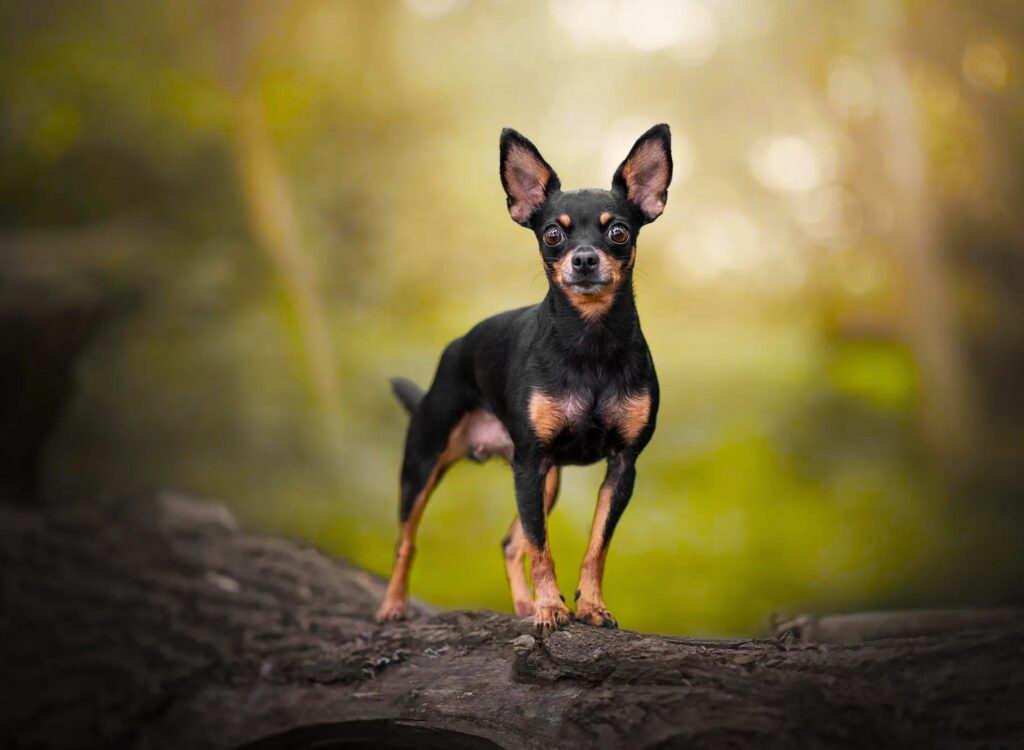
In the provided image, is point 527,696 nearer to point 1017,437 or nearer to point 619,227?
point 619,227

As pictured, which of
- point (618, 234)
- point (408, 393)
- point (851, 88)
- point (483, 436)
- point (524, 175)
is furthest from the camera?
point (851, 88)

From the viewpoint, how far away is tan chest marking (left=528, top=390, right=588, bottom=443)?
11.4 feet

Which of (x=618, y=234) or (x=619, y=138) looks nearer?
(x=618, y=234)

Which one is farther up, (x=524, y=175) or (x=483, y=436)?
(x=524, y=175)

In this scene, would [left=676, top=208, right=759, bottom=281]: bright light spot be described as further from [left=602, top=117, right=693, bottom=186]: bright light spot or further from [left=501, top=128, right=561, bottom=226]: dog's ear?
[left=501, top=128, right=561, bottom=226]: dog's ear

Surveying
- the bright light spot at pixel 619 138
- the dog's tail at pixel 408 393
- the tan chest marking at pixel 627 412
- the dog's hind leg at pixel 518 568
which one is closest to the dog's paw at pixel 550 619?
the tan chest marking at pixel 627 412

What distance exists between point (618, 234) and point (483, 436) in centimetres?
127

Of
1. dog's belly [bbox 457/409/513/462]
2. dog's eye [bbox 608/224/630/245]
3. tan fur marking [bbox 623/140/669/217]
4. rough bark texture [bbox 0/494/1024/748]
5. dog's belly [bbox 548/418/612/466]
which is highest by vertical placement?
tan fur marking [bbox 623/140/669/217]

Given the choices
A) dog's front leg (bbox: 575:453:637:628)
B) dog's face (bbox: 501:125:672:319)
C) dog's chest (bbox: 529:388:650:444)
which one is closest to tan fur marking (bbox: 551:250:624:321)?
dog's face (bbox: 501:125:672:319)

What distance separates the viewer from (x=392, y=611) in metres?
4.62

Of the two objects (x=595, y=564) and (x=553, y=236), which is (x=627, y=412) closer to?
(x=595, y=564)

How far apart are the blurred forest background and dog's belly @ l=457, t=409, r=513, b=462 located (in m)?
2.97

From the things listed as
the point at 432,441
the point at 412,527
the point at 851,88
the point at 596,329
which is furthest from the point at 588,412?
the point at 851,88

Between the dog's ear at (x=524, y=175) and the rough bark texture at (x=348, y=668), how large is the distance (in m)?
1.49
